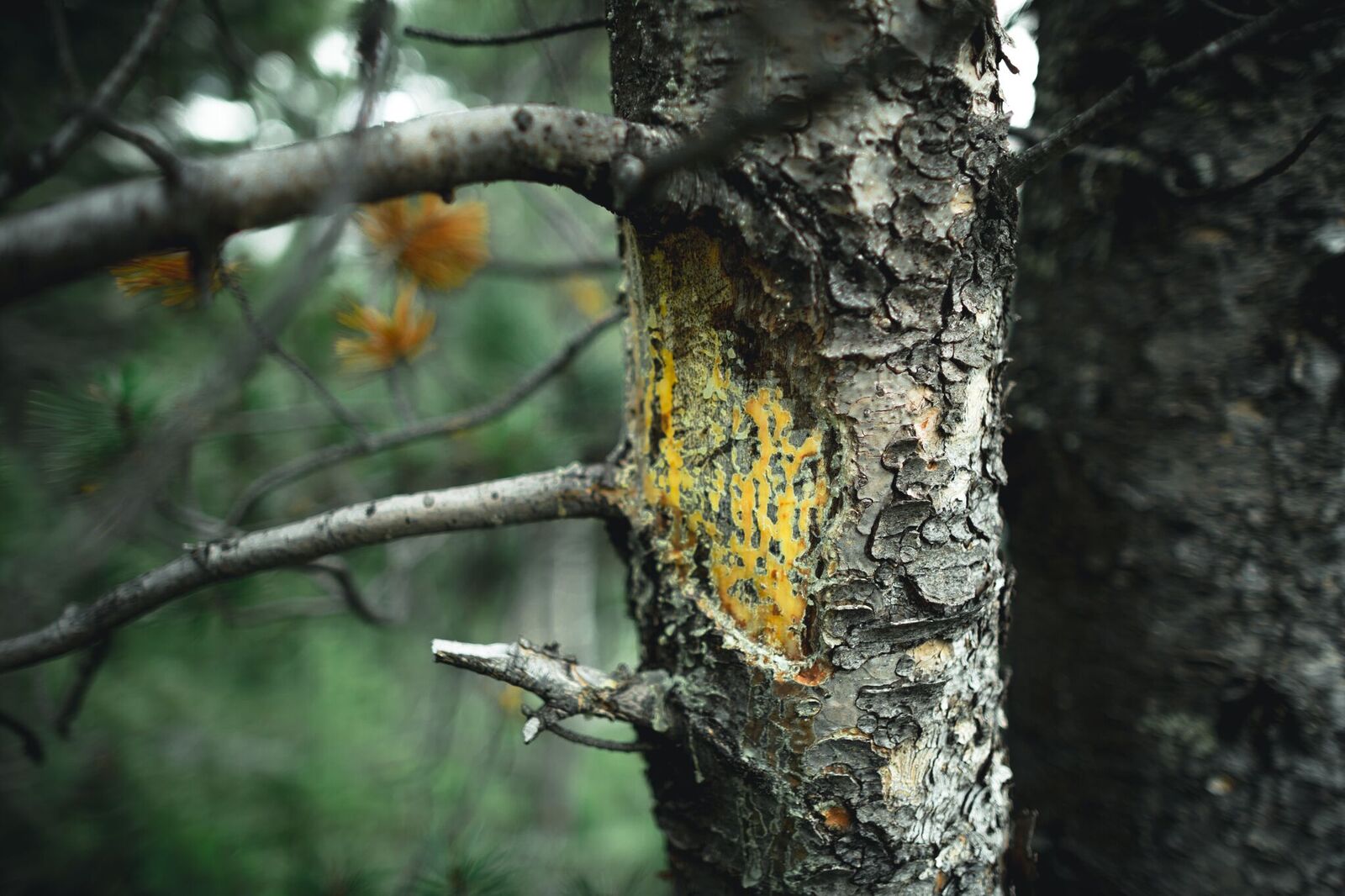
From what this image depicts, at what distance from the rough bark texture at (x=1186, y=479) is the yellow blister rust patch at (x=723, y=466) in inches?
27.5

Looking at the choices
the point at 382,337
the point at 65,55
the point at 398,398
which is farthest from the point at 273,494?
the point at 65,55

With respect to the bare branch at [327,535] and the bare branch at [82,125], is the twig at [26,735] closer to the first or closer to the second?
Answer: the bare branch at [327,535]

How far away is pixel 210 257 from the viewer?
0.44 metres

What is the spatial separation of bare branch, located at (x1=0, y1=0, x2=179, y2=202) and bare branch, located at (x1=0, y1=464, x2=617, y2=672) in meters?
0.39

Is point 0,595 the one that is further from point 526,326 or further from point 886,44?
point 526,326

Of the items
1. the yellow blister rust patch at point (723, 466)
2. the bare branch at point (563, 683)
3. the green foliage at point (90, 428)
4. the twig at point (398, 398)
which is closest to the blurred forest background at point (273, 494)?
the green foliage at point (90, 428)

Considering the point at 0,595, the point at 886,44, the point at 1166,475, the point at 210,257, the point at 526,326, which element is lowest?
the point at 0,595

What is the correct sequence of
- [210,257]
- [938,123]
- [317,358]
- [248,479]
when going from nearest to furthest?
[210,257]
[938,123]
[248,479]
[317,358]

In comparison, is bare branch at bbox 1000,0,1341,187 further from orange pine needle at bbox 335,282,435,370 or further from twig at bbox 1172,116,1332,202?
orange pine needle at bbox 335,282,435,370

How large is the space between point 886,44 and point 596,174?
0.26m

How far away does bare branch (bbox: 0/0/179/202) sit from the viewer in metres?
0.51

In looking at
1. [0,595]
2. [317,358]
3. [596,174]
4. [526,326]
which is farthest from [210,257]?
→ [317,358]

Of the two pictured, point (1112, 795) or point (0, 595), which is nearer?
point (0, 595)

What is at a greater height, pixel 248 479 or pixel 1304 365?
pixel 1304 365
